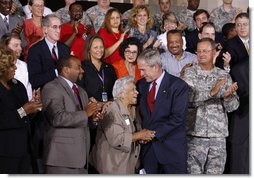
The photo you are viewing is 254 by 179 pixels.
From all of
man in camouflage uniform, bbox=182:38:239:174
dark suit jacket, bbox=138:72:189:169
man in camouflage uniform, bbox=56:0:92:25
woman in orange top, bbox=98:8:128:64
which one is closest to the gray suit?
dark suit jacket, bbox=138:72:189:169

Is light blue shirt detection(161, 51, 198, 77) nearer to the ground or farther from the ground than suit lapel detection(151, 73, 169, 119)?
farther from the ground

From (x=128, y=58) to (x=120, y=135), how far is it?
83cm

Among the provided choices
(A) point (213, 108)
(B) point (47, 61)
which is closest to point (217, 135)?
(A) point (213, 108)

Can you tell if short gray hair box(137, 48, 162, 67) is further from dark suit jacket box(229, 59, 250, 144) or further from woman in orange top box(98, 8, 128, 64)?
dark suit jacket box(229, 59, 250, 144)

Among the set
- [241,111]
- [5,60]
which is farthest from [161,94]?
[5,60]

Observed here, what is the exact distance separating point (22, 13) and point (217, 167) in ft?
7.05

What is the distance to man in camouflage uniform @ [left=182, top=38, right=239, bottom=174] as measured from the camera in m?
4.72

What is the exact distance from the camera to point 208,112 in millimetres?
4773

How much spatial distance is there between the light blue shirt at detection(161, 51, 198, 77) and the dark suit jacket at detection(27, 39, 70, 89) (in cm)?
81

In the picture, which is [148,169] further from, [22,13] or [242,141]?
[22,13]

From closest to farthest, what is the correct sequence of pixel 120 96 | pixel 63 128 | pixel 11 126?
pixel 11 126
pixel 63 128
pixel 120 96

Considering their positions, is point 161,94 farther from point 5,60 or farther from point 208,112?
point 5,60

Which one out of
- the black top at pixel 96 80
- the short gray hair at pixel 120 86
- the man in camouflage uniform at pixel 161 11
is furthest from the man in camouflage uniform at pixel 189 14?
the short gray hair at pixel 120 86

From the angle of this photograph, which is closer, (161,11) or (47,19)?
(47,19)
